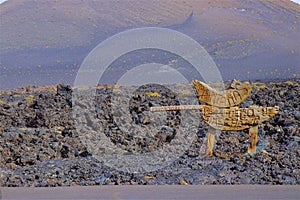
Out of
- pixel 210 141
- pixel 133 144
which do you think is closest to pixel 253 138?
pixel 210 141

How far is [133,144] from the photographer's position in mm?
11133

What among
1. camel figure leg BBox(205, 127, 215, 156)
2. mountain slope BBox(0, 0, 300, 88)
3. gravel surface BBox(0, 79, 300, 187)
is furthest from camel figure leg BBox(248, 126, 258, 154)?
mountain slope BBox(0, 0, 300, 88)

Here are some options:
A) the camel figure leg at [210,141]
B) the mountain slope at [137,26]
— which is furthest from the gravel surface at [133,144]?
the mountain slope at [137,26]

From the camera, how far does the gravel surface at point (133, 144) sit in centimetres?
867

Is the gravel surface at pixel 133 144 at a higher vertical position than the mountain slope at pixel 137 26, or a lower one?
lower

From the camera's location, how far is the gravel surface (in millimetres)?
8672

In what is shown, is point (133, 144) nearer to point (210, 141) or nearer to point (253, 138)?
point (210, 141)

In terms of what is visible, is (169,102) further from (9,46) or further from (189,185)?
(9,46)

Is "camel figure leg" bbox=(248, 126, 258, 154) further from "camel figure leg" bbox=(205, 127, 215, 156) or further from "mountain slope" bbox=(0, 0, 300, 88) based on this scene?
"mountain slope" bbox=(0, 0, 300, 88)

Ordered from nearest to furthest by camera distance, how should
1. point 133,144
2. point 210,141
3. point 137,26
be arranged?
point 210,141
point 133,144
point 137,26

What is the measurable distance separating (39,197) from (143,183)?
1669 millimetres

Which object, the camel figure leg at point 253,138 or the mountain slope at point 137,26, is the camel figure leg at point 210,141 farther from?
the mountain slope at point 137,26

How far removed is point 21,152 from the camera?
10492 mm

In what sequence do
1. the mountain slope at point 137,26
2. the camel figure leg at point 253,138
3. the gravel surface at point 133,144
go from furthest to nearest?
the mountain slope at point 137,26 → the camel figure leg at point 253,138 → the gravel surface at point 133,144
